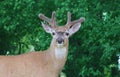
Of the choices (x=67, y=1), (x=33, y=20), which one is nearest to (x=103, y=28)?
(x=67, y=1)

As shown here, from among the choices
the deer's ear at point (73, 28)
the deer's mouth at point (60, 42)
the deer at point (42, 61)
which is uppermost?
the deer's ear at point (73, 28)

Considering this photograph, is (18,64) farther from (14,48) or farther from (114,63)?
(14,48)

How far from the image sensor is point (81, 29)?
14531 mm

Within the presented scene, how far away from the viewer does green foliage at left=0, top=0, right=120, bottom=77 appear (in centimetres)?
1384

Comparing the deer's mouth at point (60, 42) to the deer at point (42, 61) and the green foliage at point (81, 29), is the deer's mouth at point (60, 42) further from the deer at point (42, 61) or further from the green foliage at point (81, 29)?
the green foliage at point (81, 29)

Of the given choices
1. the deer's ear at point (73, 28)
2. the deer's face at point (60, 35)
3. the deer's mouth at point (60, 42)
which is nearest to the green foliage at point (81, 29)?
the deer's ear at point (73, 28)

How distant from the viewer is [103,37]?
13828 mm

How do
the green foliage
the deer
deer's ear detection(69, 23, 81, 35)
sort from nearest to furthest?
the deer, deer's ear detection(69, 23, 81, 35), the green foliage

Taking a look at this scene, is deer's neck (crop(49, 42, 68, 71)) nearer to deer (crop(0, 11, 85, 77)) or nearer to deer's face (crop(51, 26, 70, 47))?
deer (crop(0, 11, 85, 77))

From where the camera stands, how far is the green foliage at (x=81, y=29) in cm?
1384

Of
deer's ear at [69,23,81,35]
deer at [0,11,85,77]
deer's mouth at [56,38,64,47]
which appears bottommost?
deer at [0,11,85,77]

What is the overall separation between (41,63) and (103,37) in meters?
2.76

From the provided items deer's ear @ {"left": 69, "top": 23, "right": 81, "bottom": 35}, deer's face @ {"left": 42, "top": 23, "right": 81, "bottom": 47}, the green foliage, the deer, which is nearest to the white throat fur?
the deer

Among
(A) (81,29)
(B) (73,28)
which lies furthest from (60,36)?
(A) (81,29)
